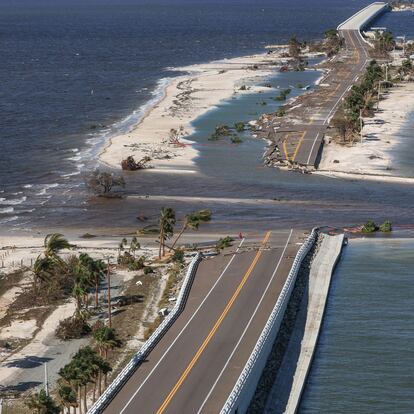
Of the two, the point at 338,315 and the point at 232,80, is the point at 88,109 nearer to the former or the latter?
the point at 232,80

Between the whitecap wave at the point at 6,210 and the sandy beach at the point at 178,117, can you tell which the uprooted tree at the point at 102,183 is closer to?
the whitecap wave at the point at 6,210

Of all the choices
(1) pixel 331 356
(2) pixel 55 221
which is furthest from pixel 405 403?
(2) pixel 55 221

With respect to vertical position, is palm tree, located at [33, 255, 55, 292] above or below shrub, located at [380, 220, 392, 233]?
above

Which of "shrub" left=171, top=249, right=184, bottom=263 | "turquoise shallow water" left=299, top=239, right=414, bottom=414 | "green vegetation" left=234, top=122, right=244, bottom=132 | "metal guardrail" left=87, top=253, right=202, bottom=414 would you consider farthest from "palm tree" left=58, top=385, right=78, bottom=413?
"green vegetation" left=234, top=122, right=244, bottom=132

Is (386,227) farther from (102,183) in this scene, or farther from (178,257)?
(102,183)

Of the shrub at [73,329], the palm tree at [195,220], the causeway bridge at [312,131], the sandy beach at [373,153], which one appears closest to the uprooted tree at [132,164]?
the causeway bridge at [312,131]

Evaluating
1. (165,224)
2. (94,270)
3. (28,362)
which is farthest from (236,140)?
(28,362)

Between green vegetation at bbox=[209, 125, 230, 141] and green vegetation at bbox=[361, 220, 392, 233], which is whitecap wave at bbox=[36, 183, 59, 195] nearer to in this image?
green vegetation at bbox=[209, 125, 230, 141]
